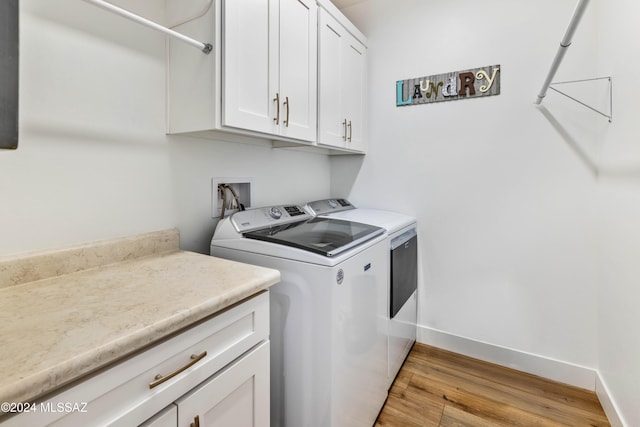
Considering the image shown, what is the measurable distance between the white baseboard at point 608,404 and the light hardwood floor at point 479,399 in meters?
0.03

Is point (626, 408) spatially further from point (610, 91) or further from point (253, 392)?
point (253, 392)

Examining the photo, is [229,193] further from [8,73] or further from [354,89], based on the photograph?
[354,89]

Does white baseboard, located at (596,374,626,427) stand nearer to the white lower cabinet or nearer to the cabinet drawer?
the white lower cabinet

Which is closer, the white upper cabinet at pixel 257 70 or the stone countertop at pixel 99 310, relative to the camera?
the stone countertop at pixel 99 310

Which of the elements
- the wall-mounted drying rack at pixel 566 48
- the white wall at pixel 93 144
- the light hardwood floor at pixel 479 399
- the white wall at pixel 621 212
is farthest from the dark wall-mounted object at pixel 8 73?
the white wall at pixel 621 212

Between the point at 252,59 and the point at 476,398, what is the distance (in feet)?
6.95

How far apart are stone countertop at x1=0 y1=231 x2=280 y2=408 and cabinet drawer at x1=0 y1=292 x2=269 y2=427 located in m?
0.03

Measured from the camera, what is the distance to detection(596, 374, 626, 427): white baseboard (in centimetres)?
142

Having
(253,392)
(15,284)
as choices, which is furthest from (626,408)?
(15,284)

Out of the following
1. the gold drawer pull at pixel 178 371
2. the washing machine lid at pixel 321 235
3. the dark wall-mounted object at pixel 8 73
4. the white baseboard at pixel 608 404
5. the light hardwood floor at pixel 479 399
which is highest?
the dark wall-mounted object at pixel 8 73

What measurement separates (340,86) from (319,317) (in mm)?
1485

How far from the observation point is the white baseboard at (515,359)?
5.81 ft

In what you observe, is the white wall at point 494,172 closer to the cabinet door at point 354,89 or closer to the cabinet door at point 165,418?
the cabinet door at point 354,89

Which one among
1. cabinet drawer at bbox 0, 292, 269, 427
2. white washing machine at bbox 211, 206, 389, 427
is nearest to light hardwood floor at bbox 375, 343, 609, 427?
white washing machine at bbox 211, 206, 389, 427
